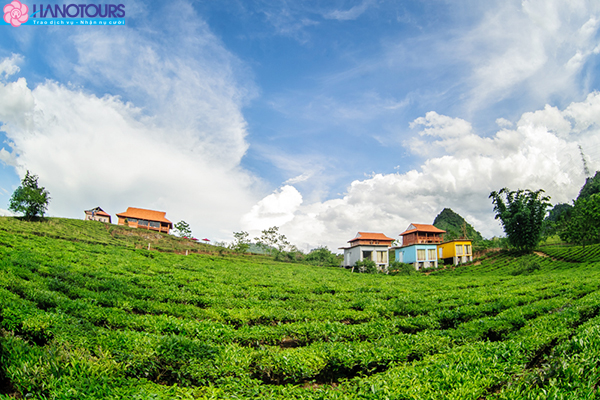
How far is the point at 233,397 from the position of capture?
4.92 m

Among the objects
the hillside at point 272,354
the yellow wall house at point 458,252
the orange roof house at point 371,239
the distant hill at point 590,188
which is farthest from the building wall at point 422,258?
the distant hill at point 590,188

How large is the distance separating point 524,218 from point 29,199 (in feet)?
293

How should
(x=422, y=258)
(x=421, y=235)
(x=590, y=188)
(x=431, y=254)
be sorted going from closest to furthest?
1. (x=422, y=258)
2. (x=431, y=254)
3. (x=421, y=235)
4. (x=590, y=188)

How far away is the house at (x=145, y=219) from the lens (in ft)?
242

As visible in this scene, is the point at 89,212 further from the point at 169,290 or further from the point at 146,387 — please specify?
the point at 146,387

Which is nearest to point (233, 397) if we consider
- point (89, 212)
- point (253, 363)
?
point (253, 363)

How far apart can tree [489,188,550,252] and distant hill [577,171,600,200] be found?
6126cm

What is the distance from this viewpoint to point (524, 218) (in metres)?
53.7

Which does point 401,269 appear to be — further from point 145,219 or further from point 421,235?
point 145,219

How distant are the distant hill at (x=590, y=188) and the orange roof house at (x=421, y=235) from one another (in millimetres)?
72894

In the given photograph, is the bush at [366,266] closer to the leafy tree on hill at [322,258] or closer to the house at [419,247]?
the leafy tree on hill at [322,258]

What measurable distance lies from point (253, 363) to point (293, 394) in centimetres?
162

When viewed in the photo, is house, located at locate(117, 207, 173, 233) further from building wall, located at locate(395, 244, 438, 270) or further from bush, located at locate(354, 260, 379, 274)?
building wall, located at locate(395, 244, 438, 270)

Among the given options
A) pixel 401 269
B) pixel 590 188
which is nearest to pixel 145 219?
pixel 401 269
